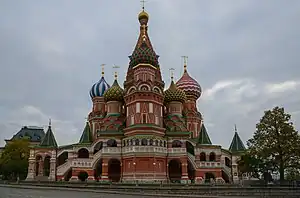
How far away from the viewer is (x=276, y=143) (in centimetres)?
3281

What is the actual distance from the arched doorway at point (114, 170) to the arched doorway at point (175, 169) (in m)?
7.27

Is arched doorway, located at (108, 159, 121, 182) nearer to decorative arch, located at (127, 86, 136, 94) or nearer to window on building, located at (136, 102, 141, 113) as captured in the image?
window on building, located at (136, 102, 141, 113)

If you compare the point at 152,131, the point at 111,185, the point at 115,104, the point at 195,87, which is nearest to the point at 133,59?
the point at 115,104

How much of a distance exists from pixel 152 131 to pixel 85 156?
1231cm

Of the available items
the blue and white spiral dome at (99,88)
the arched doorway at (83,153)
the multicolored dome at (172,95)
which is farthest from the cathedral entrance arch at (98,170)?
the blue and white spiral dome at (99,88)

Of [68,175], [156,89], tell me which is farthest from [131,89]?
[68,175]

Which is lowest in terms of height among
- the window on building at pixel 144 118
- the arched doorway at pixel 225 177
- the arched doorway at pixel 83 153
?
the arched doorway at pixel 225 177

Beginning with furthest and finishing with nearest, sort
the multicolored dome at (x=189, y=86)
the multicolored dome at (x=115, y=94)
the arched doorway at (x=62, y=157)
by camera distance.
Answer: the multicolored dome at (x=189, y=86) < the multicolored dome at (x=115, y=94) < the arched doorway at (x=62, y=157)

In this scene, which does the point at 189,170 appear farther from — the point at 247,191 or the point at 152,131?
the point at 247,191

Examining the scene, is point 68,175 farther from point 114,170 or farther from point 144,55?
point 144,55

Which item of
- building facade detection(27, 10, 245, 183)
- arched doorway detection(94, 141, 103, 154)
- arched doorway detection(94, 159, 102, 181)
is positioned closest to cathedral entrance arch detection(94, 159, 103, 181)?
arched doorway detection(94, 159, 102, 181)

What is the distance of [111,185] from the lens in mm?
30781

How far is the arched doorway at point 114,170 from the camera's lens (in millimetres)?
43734

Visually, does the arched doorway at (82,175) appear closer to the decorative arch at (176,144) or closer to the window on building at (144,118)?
the window on building at (144,118)
